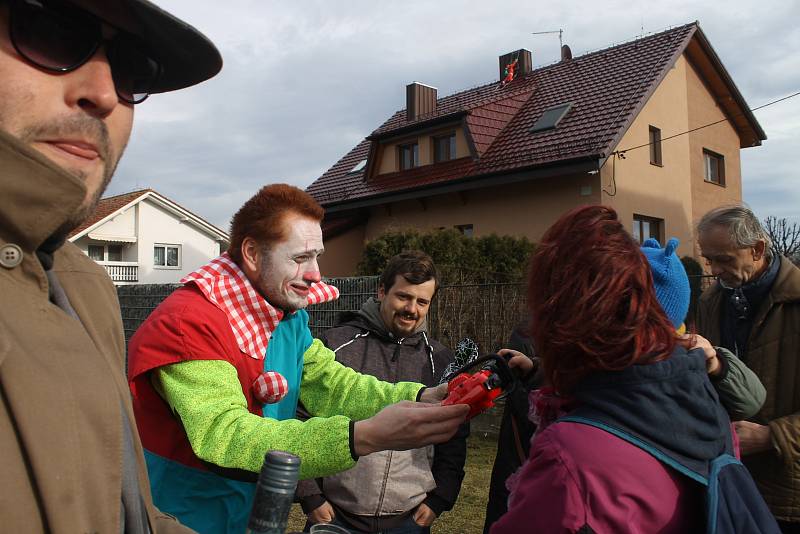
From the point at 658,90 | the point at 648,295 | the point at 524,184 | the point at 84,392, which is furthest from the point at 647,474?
the point at 658,90

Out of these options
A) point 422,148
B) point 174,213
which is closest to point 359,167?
point 422,148

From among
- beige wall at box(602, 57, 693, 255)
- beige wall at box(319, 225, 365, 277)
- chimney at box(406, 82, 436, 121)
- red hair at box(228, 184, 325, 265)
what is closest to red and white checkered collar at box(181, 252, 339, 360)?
red hair at box(228, 184, 325, 265)

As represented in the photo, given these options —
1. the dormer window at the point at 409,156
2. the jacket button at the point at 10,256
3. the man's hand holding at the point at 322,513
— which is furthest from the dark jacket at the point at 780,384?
the dormer window at the point at 409,156

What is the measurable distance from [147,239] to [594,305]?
119ft

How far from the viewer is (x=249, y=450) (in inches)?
67.2

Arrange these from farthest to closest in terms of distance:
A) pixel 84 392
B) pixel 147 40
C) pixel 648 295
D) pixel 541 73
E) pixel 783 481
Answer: pixel 541 73 < pixel 783 481 < pixel 648 295 < pixel 147 40 < pixel 84 392

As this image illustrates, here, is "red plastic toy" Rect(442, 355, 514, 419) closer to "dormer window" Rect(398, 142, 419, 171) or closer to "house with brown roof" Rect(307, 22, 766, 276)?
"house with brown roof" Rect(307, 22, 766, 276)

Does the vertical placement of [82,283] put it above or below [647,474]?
above

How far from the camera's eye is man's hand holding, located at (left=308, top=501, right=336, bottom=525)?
3057 millimetres

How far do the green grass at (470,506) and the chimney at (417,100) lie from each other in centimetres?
1413

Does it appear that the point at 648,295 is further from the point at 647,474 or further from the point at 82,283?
the point at 82,283

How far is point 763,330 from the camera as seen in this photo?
2893mm

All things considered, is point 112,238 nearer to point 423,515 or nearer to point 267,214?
point 423,515

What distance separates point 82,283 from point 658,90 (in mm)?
16182
